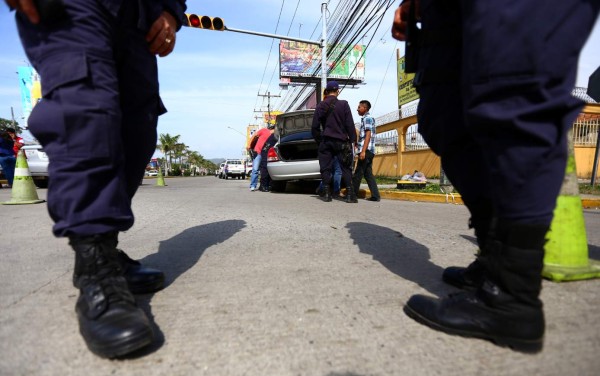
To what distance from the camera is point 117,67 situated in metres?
1.28

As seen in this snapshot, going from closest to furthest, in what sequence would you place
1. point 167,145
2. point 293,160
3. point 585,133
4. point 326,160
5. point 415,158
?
point 326,160 < point 293,160 < point 585,133 < point 415,158 < point 167,145

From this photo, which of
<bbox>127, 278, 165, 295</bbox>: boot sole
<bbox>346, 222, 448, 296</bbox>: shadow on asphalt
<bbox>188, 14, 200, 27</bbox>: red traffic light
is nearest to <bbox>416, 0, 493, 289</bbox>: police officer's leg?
<bbox>346, 222, 448, 296</bbox>: shadow on asphalt

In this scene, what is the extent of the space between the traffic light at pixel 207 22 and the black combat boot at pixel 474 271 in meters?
10.1

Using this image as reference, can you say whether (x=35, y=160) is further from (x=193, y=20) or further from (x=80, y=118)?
(x=80, y=118)

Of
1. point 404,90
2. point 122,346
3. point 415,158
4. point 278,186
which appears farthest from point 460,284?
point 404,90

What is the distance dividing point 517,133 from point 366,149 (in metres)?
4.70

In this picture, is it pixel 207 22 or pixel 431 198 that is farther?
pixel 207 22

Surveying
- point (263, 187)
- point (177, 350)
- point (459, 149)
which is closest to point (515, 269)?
point (459, 149)

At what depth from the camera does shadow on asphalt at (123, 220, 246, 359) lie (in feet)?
3.58

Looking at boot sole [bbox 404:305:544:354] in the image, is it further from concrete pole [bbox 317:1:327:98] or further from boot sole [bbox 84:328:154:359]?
concrete pole [bbox 317:1:327:98]

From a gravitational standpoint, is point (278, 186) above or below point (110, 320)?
above

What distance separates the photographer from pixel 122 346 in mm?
907

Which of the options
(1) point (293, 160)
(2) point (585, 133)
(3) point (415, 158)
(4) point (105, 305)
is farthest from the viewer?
(3) point (415, 158)

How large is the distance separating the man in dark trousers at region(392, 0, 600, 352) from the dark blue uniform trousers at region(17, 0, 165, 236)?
1.09 meters
